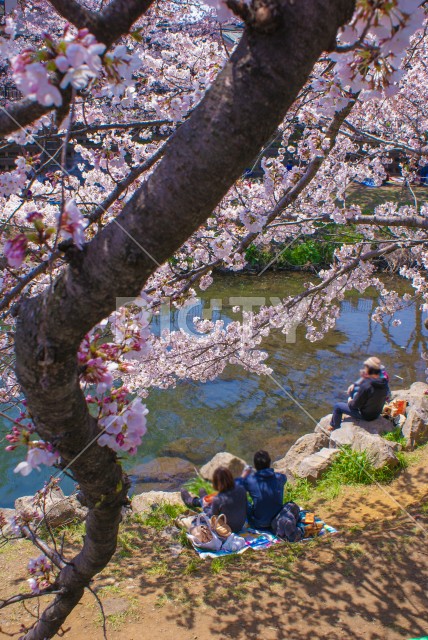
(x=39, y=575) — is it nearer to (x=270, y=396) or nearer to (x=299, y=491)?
(x=299, y=491)

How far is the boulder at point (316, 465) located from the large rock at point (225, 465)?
677 millimetres

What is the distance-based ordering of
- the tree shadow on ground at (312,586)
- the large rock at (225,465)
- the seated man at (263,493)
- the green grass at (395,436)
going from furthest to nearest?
the green grass at (395,436) < the large rock at (225,465) < the seated man at (263,493) < the tree shadow on ground at (312,586)

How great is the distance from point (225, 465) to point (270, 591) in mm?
2686

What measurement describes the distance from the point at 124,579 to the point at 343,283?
378 cm

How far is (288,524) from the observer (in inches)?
186

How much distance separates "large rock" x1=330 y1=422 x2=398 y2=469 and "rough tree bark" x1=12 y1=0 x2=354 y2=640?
173 inches

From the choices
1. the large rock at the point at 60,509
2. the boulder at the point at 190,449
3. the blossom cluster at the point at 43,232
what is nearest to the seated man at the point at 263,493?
the large rock at the point at 60,509

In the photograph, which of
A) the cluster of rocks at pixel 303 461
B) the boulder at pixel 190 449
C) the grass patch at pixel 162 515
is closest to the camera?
the grass patch at pixel 162 515

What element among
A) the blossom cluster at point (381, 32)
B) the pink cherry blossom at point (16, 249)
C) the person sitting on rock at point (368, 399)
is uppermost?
the blossom cluster at point (381, 32)

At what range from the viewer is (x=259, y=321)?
238 inches

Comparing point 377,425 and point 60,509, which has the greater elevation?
point 377,425

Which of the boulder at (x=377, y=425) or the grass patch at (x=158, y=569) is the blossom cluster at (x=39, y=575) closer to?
the grass patch at (x=158, y=569)

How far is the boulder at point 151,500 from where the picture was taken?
571 cm

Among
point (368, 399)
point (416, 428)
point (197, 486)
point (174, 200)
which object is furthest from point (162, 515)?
point (174, 200)
